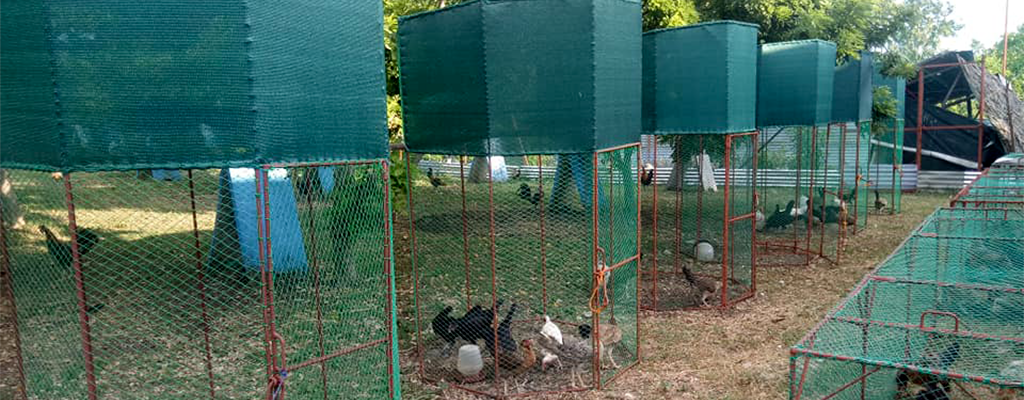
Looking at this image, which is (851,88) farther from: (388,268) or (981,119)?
(388,268)

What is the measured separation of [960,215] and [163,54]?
8.64 metres

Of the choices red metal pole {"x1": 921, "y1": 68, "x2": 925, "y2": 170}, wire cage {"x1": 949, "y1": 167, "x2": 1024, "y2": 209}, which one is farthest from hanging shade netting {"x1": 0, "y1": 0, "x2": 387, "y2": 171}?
red metal pole {"x1": 921, "y1": 68, "x2": 925, "y2": 170}

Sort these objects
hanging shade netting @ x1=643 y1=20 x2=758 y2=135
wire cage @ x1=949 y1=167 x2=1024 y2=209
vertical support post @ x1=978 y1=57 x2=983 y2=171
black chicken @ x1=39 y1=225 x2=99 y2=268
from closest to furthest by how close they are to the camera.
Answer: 1. black chicken @ x1=39 y1=225 x2=99 y2=268
2. hanging shade netting @ x1=643 y1=20 x2=758 y2=135
3. wire cage @ x1=949 y1=167 x2=1024 y2=209
4. vertical support post @ x1=978 y1=57 x2=983 y2=171

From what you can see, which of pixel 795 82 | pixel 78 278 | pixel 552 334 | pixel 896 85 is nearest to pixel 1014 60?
pixel 896 85

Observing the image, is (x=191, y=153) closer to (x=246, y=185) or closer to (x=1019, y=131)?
(x=246, y=185)

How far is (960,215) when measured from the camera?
8.38m

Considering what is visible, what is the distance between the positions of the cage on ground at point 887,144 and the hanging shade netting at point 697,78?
241 inches

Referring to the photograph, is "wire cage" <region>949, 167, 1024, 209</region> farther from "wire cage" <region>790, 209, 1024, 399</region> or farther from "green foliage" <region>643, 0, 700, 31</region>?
"green foliage" <region>643, 0, 700, 31</region>

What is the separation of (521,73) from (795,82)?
6.47 meters

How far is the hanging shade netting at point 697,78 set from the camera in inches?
332

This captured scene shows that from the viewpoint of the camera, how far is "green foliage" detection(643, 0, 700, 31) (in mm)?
11406

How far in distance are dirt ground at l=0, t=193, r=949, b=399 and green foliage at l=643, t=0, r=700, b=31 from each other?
169 inches

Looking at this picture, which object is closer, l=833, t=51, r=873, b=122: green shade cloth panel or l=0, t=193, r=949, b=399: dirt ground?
l=0, t=193, r=949, b=399: dirt ground

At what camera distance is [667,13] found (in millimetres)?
11484
